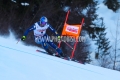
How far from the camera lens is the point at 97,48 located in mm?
39938

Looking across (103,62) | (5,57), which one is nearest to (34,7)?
(103,62)

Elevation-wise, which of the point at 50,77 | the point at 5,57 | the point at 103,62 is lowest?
the point at 103,62

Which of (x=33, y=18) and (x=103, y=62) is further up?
(x=33, y=18)

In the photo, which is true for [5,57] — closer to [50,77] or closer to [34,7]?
[50,77]

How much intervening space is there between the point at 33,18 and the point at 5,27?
3.11 metres

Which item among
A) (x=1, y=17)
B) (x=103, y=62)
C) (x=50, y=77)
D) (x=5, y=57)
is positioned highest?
(x=1, y=17)

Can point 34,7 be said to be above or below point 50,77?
above

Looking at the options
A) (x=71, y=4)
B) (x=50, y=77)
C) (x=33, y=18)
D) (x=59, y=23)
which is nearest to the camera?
(x=50, y=77)

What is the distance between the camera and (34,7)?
23.9m

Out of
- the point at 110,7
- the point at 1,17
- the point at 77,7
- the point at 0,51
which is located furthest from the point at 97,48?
the point at 0,51

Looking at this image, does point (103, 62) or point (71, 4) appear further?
point (103, 62)

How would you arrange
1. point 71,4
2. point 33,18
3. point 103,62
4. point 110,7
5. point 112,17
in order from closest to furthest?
1. point 33,18
2. point 71,4
3. point 103,62
4. point 110,7
5. point 112,17

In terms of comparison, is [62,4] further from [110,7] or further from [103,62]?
[110,7]

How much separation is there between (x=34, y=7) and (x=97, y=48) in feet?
59.5
